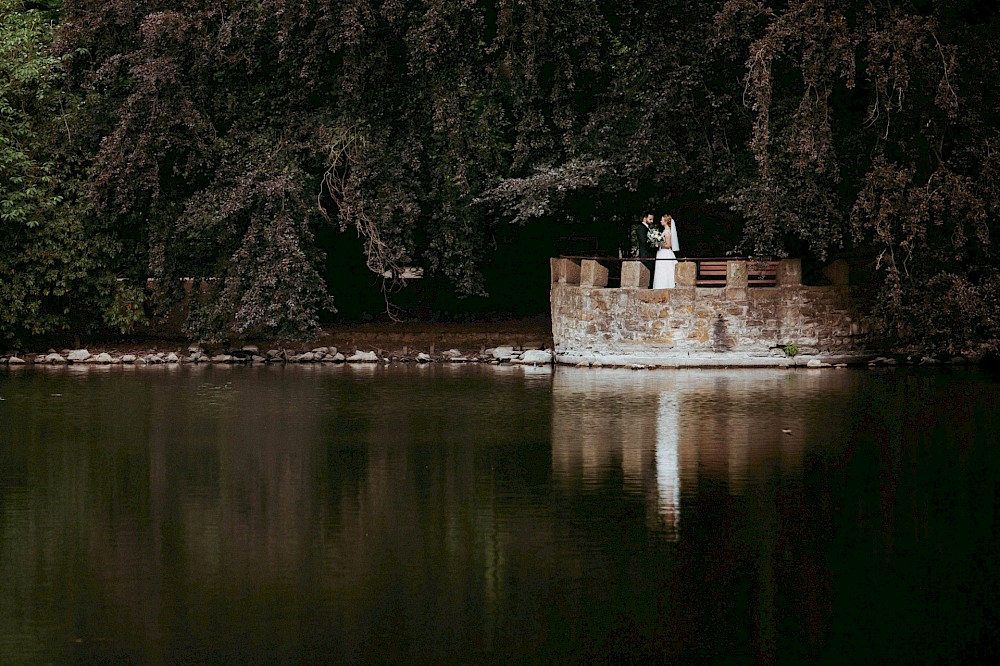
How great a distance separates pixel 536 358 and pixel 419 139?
4812mm

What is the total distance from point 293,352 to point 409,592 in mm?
20452

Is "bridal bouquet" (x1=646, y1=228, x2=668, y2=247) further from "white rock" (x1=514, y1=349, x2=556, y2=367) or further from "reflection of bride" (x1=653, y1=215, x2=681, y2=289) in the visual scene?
"white rock" (x1=514, y1=349, x2=556, y2=367)

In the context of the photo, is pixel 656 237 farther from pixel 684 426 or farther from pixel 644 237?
pixel 684 426

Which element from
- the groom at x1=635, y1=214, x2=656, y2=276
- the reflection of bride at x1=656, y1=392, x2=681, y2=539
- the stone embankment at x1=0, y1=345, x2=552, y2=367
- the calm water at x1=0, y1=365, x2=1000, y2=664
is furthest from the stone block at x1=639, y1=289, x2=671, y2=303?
the reflection of bride at x1=656, y1=392, x2=681, y2=539

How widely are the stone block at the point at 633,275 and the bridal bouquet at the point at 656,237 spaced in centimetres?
112

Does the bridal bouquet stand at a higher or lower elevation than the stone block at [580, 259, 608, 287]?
higher

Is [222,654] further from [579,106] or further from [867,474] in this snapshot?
[579,106]

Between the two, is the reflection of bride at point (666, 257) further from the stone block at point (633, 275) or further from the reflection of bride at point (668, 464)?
the reflection of bride at point (668, 464)

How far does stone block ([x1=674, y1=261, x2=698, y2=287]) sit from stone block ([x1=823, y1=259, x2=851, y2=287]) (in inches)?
96.5

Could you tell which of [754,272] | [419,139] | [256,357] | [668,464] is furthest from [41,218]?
[668,464]

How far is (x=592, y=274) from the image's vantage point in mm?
28812

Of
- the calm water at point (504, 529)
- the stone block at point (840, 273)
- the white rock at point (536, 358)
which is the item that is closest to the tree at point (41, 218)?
the white rock at point (536, 358)

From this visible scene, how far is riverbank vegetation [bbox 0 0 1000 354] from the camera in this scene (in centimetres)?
2736

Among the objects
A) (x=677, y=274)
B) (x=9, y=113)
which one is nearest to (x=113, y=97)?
(x=9, y=113)
